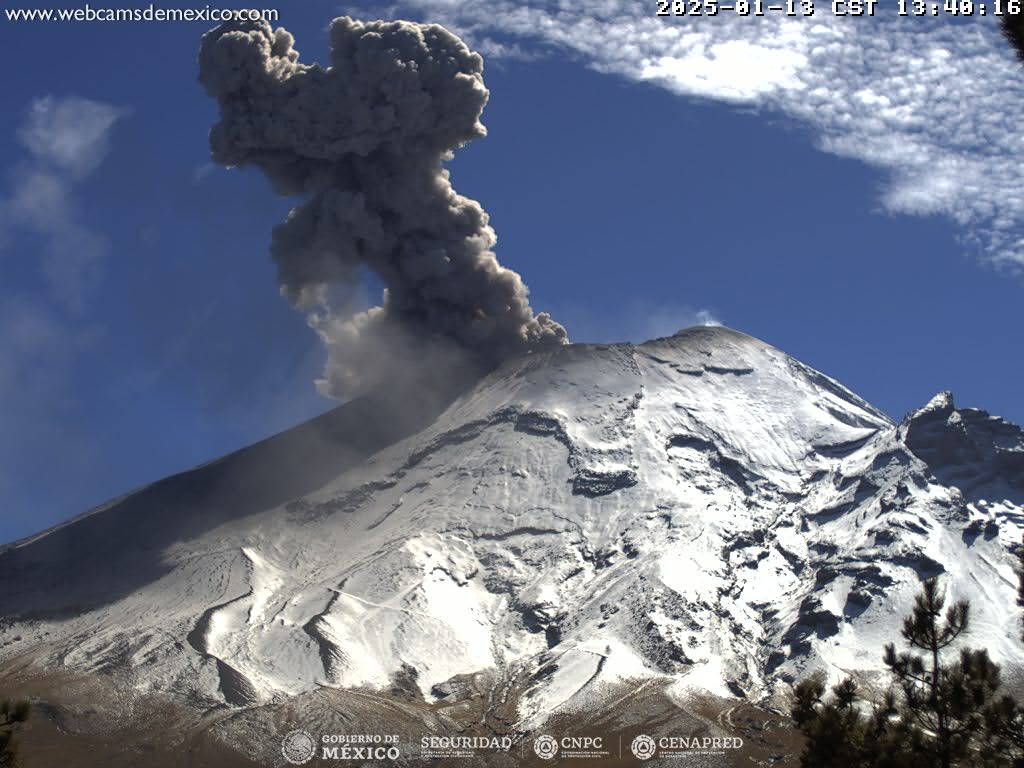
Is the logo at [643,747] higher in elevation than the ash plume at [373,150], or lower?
lower

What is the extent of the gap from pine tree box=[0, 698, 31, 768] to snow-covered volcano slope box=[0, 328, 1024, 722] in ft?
171

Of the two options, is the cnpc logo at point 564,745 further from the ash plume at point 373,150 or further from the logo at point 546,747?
the ash plume at point 373,150

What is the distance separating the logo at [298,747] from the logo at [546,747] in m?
11.5

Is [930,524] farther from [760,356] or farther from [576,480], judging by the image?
[760,356]

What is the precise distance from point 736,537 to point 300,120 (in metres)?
47.6

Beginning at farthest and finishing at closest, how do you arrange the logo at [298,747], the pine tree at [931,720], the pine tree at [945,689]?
the logo at [298,747], the pine tree at [945,689], the pine tree at [931,720]

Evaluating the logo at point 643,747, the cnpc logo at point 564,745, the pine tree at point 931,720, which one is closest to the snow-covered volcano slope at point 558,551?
the cnpc logo at point 564,745

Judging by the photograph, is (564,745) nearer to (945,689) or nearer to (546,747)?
(546,747)

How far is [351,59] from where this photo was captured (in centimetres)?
10969

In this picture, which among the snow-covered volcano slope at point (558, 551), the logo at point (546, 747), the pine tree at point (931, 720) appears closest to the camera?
the pine tree at point (931, 720)

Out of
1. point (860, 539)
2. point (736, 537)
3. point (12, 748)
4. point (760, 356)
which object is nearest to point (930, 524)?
point (860, 539)

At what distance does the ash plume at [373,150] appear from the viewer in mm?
107625

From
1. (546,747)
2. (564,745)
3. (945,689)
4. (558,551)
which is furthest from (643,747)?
(945,689)

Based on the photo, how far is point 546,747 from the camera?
69.2 m
